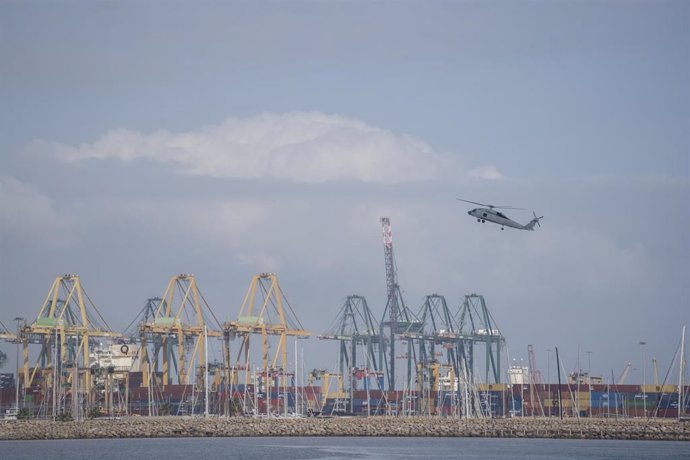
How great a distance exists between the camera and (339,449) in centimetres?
8731

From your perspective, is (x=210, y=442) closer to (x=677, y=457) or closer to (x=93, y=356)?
(x=677, y=457)

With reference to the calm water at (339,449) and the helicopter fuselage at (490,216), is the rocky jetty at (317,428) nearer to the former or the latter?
the calm water at (339,449)

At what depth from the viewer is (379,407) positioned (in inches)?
6088

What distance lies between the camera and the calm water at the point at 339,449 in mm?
79438

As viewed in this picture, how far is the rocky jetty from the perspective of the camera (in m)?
97.6

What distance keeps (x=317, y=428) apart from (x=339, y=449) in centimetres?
1823

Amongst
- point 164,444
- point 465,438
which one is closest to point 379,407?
point 465,438

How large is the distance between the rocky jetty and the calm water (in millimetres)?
933

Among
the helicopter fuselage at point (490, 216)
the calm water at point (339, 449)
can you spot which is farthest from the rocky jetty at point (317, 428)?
the helicopter fuselage at point (490, 216)

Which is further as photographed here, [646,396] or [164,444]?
[646,396]

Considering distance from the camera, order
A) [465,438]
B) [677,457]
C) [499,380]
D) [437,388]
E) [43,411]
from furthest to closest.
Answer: [499,380] < [437,388] < [43,411] < [465,438] < [677,457]

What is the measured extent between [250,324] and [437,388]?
93.5ft

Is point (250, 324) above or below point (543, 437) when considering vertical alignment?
above

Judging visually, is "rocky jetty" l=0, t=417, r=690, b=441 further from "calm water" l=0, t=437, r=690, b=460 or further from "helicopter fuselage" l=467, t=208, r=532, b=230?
"helicopter fuselage" l=467, t=208, r=532, b=230
